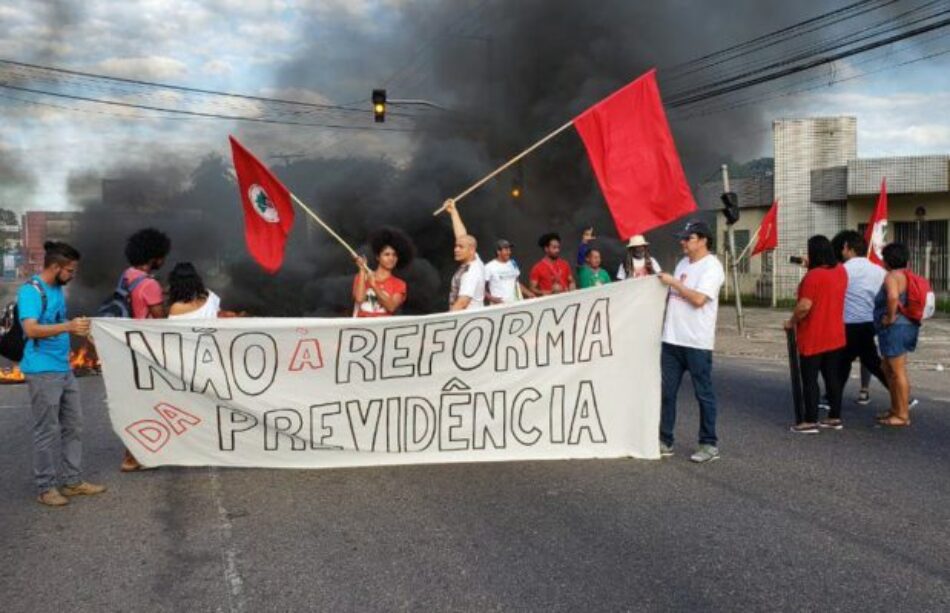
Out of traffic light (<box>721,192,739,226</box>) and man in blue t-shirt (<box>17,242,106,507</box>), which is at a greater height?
traffic light (<box>721,192,739,226</box>)

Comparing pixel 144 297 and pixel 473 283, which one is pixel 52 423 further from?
pixel 473 283

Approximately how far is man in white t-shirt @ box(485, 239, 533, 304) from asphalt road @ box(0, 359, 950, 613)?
109 inches

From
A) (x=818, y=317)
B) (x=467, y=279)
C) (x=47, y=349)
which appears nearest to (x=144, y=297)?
(x=47, y=349)

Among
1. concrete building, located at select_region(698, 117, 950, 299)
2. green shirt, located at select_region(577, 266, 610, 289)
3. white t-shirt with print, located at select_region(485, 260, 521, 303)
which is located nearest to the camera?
white t-shirt with print, located at select_region(485, 260, 521, 303)

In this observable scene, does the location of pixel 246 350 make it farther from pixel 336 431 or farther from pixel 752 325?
pixel 752 325

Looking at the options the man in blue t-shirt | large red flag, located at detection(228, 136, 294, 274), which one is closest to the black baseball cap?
large red flag, located at detection(228, 136, 294, 274)

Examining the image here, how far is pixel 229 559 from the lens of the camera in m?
3.65

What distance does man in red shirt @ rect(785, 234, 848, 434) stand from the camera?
6.04m

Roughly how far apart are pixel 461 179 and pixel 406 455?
65.6 feet

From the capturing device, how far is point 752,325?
1714 cm

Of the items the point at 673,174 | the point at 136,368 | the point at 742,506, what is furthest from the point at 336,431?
the point at 673,174

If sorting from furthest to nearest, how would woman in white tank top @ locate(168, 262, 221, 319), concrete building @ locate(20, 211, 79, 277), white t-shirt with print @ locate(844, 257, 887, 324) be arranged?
concrete building @ locate(20, 211, 79, 277), white t-shirt with print @ locate(844, 257, 887, 324), woman in white tank top @ locate(168, 262, 221, 319)

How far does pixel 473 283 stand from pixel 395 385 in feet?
3.56

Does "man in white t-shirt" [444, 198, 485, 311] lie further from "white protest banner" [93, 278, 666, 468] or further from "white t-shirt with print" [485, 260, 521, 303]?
"white t-shirt with print" [485, 260, 521, 303]
